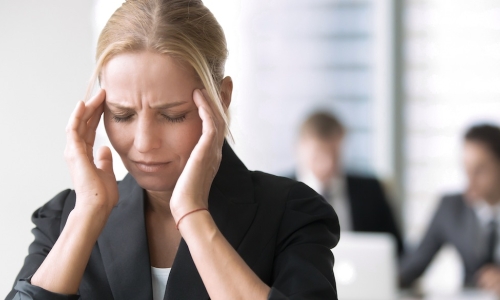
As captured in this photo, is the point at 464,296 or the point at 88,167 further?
the point at 464,296

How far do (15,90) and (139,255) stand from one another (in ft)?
7.39

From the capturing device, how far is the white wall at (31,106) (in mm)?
3463

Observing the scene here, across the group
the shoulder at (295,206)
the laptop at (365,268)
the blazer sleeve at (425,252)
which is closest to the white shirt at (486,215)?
the blazer sleeve at (425,252)

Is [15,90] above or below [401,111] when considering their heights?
above

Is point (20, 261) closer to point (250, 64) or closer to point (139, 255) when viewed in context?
point (139, 255)

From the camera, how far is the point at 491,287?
397 centimetres

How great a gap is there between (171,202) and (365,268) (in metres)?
1.82

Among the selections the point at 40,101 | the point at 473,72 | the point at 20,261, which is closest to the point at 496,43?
the point at 473,72

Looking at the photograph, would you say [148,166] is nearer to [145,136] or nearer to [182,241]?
[145,136]

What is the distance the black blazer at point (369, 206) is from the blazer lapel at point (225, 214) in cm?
309

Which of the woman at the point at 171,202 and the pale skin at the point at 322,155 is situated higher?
the woman at the point at 171,202

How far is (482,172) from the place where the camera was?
4.40 meters

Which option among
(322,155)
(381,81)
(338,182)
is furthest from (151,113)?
(381,81)

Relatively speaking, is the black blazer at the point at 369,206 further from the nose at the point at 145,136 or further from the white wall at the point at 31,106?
the nose at the point at 145,136
